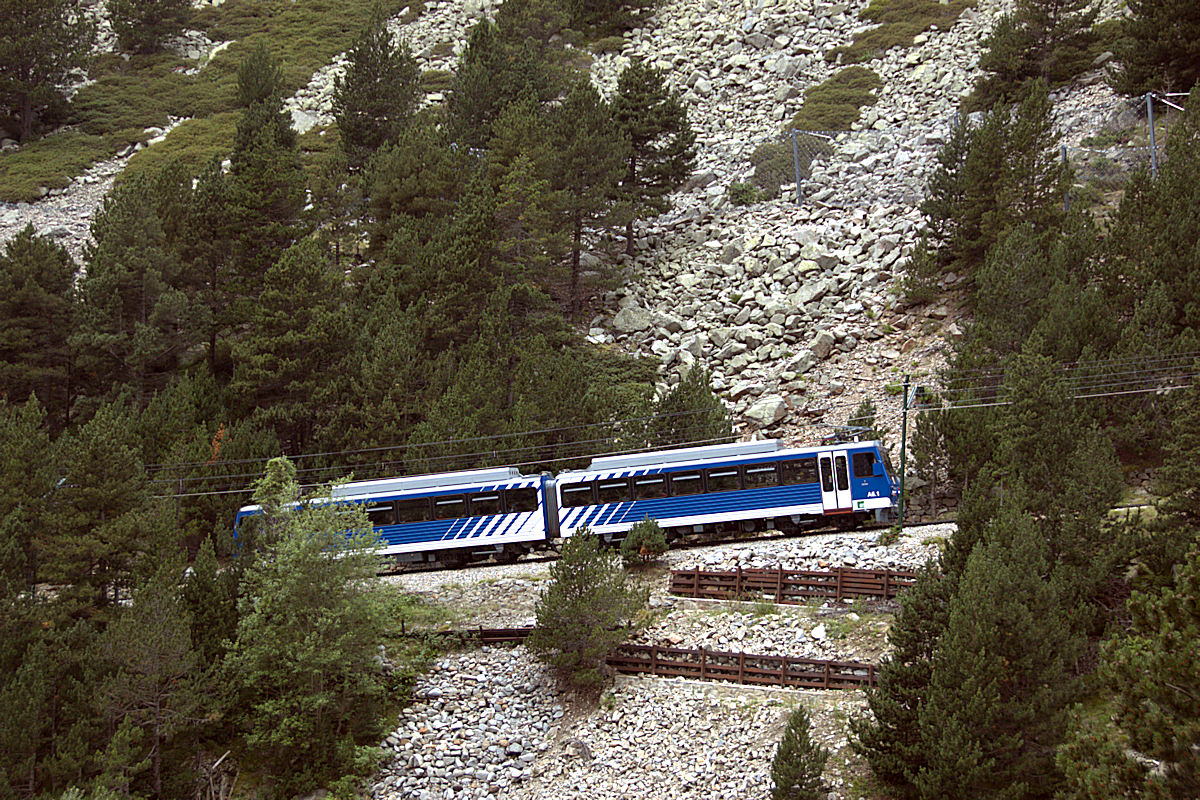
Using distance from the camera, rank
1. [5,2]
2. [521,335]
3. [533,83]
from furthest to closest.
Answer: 1. [5,2]
2. [533,83]
3. [521,335]

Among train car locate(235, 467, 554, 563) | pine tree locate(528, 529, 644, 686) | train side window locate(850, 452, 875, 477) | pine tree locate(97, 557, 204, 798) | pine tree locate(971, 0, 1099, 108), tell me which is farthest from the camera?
pine tree locate(971, 0, 1099, 108)

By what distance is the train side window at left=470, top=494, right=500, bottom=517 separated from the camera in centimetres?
3316

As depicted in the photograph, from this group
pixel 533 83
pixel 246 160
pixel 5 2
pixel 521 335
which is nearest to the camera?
pixel 521 335

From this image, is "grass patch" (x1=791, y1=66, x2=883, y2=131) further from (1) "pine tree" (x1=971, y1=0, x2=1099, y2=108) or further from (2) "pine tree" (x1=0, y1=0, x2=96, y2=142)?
(2) "pine tree" (x1=0, y1=0, x2=96, y2=142)

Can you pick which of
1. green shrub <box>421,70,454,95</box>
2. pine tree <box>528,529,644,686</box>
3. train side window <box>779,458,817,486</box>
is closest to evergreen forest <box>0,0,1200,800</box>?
train side window <box>779,458,817,486</box>

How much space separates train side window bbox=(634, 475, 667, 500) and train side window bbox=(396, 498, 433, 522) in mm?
7296

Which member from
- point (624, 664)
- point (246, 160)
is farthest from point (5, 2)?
point (624, 664)

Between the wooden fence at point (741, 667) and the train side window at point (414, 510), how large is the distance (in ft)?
34.7

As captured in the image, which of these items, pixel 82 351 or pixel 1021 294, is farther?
pixel 82 351

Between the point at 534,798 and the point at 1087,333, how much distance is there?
2375cm

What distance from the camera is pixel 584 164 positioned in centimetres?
4947

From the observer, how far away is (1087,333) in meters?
32.4

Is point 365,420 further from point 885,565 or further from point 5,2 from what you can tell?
point 5,2

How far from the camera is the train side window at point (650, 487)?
32.8m
